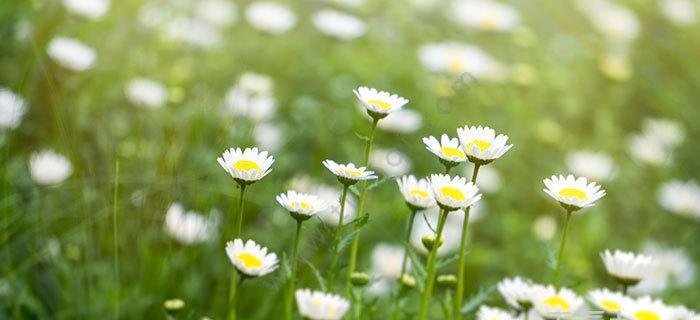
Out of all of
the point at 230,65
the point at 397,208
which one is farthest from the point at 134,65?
the point at 397,208

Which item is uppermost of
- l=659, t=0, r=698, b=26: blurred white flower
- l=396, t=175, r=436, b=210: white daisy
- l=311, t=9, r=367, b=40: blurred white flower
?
l=659, t=0, r=698, b=26: blurred white flower

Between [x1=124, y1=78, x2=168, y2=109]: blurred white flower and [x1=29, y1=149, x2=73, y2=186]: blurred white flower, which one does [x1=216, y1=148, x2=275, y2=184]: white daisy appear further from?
[x1=124, y1=78, x2=168, y2=109]: blurred white flower

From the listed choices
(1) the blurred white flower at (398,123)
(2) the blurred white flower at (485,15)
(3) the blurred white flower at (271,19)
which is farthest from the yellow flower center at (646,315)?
(2) the blurred white flower at (485,15)

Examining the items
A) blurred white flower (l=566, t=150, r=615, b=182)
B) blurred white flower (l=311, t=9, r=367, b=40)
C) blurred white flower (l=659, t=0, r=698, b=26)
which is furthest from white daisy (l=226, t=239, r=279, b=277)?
blurred white flower (l=659, t=0, r=698, b=26)

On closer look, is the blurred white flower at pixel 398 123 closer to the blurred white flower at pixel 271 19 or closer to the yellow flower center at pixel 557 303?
the blurred white flower at pixel 271 19

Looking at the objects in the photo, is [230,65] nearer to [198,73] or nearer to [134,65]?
[198,73]

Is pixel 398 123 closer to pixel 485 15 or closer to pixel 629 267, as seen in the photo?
pixel 629 267
